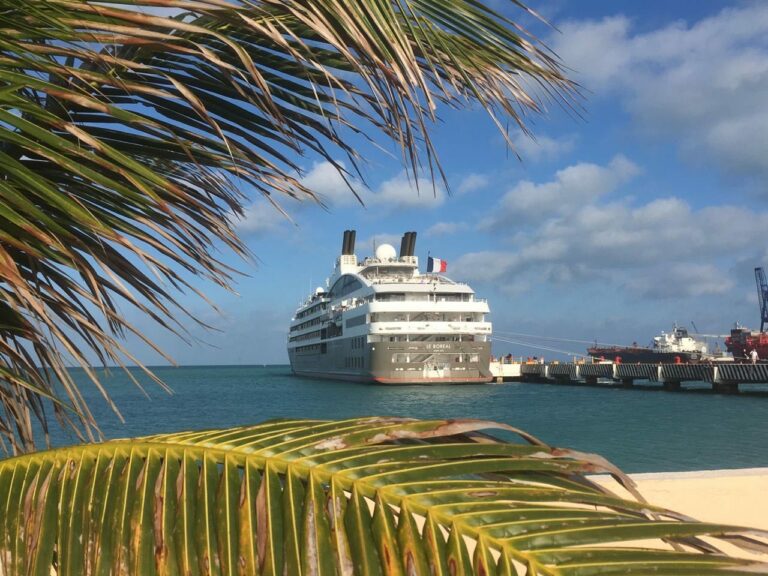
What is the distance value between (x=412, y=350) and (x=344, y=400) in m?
9.27

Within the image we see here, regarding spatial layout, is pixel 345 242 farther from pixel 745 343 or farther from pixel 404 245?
pixel 745 343

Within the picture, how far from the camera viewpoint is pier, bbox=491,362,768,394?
4225cm

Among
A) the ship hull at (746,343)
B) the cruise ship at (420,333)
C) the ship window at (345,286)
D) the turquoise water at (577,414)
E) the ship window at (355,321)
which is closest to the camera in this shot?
the turquoise water at (577,414)

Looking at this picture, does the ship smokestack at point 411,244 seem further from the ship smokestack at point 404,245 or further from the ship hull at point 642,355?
the ship hull at point 642,355

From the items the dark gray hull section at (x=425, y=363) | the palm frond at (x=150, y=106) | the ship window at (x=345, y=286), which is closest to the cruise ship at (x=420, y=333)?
the dark gray hull section at (x=425, y=363)

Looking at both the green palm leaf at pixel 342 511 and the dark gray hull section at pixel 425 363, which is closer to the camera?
the green palm leaf at pixel 342 511

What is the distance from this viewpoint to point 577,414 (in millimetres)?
32156

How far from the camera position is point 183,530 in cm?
99

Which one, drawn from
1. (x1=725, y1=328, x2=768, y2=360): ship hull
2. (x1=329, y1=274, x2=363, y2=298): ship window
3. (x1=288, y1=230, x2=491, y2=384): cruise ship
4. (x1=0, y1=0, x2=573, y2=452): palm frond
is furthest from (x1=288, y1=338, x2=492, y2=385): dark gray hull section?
(x1=0, y1=0, x2=573, y2=452): palm frond

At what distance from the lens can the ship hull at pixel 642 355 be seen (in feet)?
219

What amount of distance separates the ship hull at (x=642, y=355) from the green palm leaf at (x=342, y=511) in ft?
207

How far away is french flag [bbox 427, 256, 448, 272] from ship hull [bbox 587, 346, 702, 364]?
726 inches

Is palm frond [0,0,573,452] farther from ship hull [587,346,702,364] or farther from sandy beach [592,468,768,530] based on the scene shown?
ship hull [587,346,702,364]

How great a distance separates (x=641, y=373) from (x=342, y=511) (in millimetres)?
53188
